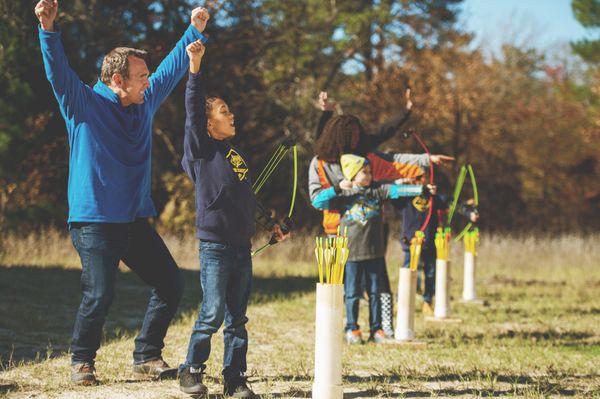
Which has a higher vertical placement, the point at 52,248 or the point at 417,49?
the point at 417,49

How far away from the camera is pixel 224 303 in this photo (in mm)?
4297

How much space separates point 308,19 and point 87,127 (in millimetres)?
17239

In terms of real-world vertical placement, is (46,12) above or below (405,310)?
above

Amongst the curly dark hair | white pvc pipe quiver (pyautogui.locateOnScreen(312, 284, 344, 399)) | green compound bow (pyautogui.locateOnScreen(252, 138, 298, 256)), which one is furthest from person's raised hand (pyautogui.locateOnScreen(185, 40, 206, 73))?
the curly dark hair

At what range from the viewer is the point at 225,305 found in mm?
4391

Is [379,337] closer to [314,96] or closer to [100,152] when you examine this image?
[100,152]

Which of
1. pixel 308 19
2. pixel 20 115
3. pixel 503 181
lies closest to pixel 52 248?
pixel 20 115

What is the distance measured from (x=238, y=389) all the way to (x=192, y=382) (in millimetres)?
238

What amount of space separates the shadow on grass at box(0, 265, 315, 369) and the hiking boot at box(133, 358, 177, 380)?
972mm

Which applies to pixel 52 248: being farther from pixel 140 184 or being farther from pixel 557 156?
pixel 557 156

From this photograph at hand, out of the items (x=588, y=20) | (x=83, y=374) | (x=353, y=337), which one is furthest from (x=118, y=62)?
(x=588, y=20)

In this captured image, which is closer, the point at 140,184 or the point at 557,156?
the point at 140,184

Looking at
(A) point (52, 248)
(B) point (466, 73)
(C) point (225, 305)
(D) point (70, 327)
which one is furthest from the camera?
(B) point (466, 73)

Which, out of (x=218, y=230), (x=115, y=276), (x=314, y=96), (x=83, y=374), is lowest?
(x=83, y=374)
